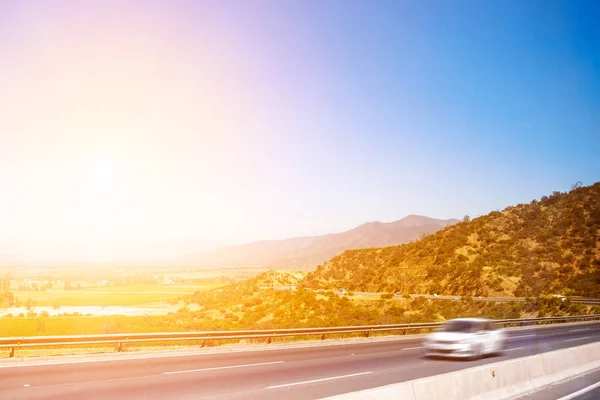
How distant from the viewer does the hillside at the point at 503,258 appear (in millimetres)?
63406

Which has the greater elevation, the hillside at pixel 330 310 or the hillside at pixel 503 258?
the hillside at pixel 503 258

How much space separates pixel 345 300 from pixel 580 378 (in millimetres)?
46399

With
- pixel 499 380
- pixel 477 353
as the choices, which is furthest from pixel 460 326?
pixel 499 380

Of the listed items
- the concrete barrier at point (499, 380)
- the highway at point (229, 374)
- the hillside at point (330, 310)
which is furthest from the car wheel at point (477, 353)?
the hillside at point (330, 310)

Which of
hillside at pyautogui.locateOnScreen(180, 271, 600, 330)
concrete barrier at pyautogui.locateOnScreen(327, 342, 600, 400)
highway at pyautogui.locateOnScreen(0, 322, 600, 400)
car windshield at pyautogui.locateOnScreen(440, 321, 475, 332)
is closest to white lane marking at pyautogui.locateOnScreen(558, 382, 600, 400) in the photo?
concrete barrier at pyautogui.locateOnScreen(327, 342, 600, 400)

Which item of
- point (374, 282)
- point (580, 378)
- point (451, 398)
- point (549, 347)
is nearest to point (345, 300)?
point (374, 282)

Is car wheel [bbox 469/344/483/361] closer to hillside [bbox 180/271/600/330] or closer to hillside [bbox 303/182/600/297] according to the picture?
hillside [bbox 180/271/600/330]

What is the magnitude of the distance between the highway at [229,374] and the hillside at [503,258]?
1810 inches

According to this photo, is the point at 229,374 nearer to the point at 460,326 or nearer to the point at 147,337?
the point at 147,337

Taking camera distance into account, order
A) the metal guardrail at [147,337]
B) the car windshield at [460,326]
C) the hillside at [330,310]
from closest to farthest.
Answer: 1. the metal guardrail at [147,337]
2. the car windshield at [460,326]
3. the hillside at [330,310]

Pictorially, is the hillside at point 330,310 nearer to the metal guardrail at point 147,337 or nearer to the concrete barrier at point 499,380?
the metal guardrail at point 147,337

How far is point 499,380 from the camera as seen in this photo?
1062 cm

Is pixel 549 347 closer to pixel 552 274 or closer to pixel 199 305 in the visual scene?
pixel 552 274

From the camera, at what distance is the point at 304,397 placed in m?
11.6
